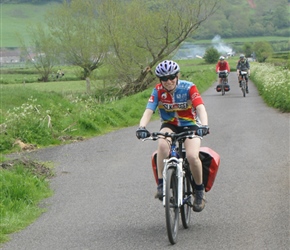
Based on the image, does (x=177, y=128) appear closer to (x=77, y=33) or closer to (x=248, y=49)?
(x=77, y=33)

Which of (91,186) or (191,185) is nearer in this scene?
(191,185)

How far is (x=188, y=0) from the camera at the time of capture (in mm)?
43312

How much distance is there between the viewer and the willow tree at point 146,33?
4347 cm

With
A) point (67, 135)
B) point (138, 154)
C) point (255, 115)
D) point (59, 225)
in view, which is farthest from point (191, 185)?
point (255, 115)

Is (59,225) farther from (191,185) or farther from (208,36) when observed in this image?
(208,36)

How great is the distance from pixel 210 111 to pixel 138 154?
1051 centimetres

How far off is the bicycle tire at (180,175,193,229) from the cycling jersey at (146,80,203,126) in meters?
0.67

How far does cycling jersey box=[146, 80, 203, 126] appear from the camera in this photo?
7.98 m

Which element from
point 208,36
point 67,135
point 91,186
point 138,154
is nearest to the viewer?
point 91,186

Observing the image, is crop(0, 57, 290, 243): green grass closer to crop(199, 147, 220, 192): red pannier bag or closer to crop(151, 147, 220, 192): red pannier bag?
crop(151, 147, 220, 192): red pannier bag

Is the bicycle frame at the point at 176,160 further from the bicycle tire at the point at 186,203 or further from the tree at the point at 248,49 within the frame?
the tree at the point at 248,49

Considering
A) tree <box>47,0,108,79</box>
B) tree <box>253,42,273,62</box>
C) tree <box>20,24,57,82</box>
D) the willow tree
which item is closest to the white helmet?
the willow tree

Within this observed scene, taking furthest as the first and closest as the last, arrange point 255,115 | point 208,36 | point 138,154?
point 208,36 < point 255,115 < point 138,154

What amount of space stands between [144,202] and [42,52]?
80458mm
